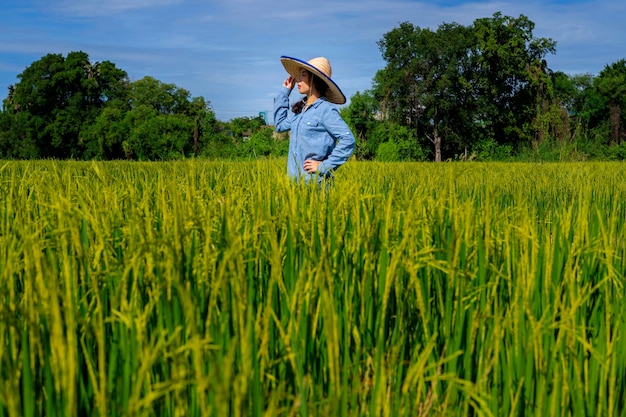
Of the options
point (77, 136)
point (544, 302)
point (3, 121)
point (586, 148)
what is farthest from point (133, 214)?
point (3, 121)

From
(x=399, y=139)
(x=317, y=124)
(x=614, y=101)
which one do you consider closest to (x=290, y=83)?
(x=317, y=124)

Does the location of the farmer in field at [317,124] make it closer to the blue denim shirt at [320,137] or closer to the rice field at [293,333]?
the blue denim shirt at [320,137]

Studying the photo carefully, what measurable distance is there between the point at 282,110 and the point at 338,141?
2.91 feet

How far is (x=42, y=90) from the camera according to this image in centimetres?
4912

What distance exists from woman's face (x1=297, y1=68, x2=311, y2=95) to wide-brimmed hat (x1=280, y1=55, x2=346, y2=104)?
56 mm

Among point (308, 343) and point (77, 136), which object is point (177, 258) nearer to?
point (308, 343)

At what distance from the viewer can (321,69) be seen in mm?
4676

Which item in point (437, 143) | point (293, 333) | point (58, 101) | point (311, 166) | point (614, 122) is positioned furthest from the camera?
point (58, 101)

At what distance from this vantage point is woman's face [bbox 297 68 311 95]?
4773 mm

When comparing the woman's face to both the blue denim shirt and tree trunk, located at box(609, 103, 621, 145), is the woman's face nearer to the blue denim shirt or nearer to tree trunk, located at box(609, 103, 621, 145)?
the blue denim shirt

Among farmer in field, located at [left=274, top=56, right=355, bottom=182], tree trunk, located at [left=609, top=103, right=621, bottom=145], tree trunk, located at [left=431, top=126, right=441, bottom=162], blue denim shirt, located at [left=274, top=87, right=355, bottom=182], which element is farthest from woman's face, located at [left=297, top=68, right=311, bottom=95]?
tree trunk, located at [left=431, top=126, right=441, bottom=162]

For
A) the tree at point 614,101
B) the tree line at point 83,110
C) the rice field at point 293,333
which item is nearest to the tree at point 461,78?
the tree at point 614,101

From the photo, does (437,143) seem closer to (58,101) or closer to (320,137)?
(58,101)

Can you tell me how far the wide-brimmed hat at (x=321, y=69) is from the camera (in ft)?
15.0
